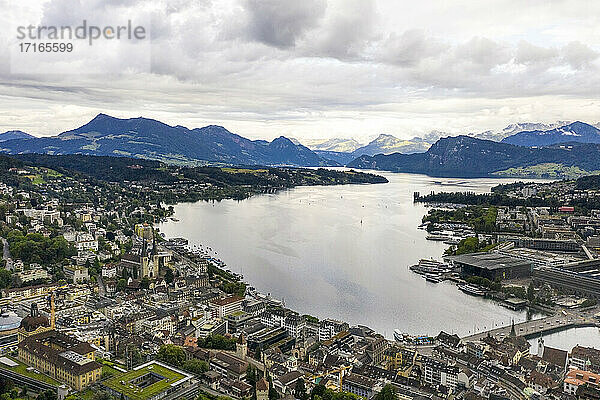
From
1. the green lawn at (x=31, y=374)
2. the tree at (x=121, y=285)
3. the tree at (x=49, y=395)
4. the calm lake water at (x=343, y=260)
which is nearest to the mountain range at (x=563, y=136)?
the calm lake water at (x=343, y=260)

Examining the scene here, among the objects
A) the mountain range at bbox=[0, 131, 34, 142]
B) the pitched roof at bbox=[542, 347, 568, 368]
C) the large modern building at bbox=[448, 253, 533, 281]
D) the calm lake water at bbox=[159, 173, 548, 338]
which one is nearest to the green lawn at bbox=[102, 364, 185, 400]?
the calm lake water at bbox=[159, 173, 548, 338]

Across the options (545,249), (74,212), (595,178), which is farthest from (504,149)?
(74,212)

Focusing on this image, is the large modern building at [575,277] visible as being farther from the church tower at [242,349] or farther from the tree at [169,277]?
the tree at [169,277]

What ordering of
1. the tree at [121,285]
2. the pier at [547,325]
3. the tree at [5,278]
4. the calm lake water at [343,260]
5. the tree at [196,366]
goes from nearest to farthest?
the tree at [196,366] → the pier at [547,325] → the calm lake water at [343,260] → the tree at [5,278] → the tree at [121,285]

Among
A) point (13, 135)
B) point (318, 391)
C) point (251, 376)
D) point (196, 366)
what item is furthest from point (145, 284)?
point (13, 135)

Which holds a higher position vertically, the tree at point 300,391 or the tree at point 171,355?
the tree at point 171,355

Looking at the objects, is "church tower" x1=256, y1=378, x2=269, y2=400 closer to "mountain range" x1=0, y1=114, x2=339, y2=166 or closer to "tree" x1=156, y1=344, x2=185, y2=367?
"tree" x1=156, y1=344, x2=185, y2=367

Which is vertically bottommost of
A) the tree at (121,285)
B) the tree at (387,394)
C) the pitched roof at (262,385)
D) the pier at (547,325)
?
the tree at (121,285)
